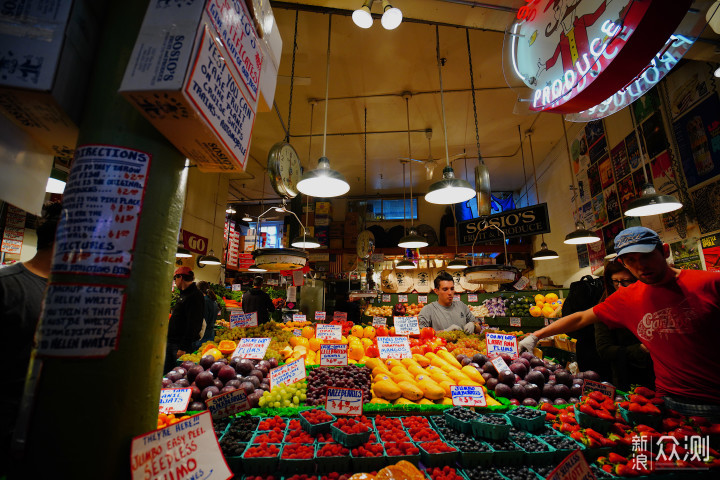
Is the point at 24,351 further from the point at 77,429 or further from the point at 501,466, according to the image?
the point at 501,466

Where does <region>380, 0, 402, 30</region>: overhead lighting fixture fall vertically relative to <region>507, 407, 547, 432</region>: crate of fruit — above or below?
above

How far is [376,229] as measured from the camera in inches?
480

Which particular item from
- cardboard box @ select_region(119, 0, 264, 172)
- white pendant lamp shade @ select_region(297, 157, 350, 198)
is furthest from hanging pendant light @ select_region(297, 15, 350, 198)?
cardboard box @ select_region(119, 0, 264, 172)

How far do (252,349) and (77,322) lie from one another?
104 inches

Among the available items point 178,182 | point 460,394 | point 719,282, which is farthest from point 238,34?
point 719,282

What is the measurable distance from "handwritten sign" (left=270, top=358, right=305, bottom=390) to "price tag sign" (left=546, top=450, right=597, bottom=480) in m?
1.92

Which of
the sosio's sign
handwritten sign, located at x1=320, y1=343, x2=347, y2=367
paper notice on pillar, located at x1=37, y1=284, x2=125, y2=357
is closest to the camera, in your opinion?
paper notice on pillar, located at x1=37, y1=284, x2=125, y2=357

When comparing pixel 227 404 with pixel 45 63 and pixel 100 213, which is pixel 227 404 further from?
pixel 45 63

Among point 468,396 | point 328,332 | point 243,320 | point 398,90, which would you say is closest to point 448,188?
point 468,396

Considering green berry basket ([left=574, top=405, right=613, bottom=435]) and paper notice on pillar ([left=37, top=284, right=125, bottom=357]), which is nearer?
paper notice on pillar ([left=37, top=284, right=125, bottom=357])

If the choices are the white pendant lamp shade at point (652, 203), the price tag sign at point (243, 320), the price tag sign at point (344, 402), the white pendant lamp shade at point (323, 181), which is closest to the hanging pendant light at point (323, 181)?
the white pendant lamp shade at point (323, 181)

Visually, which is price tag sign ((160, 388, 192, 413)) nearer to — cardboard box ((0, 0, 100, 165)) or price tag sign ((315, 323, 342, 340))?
cardboard box ((0, 0, 100, 165))

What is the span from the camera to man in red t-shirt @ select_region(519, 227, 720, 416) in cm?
199

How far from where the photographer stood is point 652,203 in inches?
144
